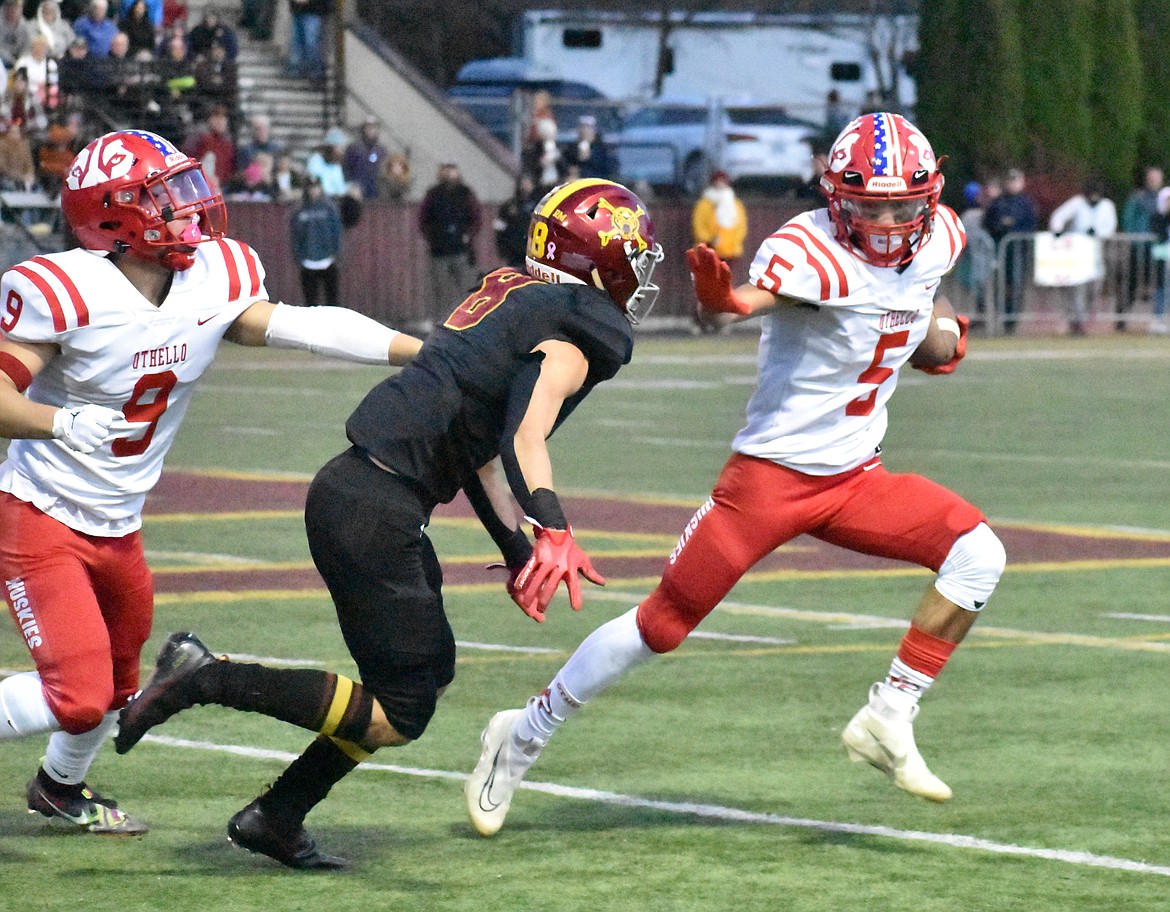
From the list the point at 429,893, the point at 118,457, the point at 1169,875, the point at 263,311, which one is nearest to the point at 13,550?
the point at 118,457

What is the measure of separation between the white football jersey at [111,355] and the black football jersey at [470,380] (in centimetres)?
47

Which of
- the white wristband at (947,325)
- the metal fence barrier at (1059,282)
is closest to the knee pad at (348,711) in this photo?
the white wristband at (947,325)

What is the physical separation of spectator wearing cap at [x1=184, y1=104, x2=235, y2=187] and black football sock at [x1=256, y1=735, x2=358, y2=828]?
66.7 feet

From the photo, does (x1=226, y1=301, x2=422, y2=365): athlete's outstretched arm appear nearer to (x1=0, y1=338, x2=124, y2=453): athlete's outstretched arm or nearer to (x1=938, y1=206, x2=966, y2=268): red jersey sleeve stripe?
(x1=0, y1=338, x2=124, y2=453): athlete's outstretched arm

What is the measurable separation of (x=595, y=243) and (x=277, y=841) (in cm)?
164

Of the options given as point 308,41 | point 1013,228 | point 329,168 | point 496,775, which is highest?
point 496,775

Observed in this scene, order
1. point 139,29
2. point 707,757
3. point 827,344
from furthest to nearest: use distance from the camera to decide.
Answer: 1. point 139,29
2. point 707,757
3. point 827,344

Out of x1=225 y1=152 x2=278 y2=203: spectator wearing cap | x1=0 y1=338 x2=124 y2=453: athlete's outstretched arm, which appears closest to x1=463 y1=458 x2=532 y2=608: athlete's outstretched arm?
x1=0 y1=338 x2=124 y2=453: athlete's outstretched arm

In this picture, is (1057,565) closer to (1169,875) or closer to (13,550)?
(1169,875)

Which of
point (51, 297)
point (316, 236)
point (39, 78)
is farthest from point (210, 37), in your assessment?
point (51, 297)

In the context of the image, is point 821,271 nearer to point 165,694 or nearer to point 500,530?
point 500,530

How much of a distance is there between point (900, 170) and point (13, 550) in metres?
2.55

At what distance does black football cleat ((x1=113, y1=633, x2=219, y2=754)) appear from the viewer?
5.52 meters

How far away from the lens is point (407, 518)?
5.56 metres
